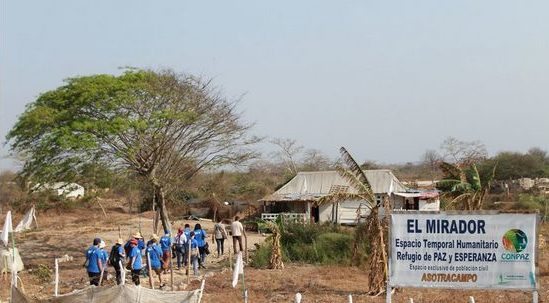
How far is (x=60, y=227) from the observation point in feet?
145

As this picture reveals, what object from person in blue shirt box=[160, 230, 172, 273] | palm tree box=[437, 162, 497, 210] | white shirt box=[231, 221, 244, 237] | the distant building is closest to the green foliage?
the distant building

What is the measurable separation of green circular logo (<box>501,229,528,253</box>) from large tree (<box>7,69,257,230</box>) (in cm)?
1740

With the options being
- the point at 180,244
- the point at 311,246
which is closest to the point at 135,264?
the point at 180,244

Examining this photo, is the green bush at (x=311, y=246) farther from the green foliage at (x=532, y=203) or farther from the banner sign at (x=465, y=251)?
the green foliage at (x=532, y=203)

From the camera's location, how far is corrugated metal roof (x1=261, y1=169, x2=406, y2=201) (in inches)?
1801

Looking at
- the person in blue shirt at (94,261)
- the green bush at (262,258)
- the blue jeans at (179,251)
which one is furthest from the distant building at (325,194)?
the person in blue shirt at (94,261)

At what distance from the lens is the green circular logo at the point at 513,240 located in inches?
559

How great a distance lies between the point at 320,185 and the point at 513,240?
33185mm

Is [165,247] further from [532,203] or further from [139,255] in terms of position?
[532,203]

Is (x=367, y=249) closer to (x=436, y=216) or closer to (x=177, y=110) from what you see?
(x=436, y=216)

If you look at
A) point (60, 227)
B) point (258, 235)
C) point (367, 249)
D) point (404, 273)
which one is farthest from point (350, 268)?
point (60, 227)

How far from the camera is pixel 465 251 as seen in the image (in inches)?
565

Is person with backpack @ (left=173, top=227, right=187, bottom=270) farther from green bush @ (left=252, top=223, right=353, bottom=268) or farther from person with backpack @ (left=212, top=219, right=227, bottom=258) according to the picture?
person with backpack @ (left=212, top=219, right=227, bottom=258)

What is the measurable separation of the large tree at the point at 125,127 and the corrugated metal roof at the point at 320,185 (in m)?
15.1
